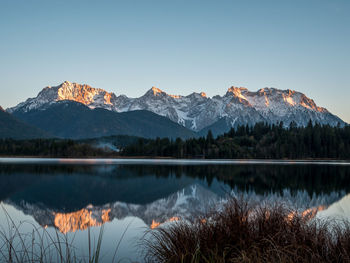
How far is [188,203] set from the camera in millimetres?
29375

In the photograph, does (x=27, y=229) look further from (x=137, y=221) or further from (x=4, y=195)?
(x=4, y=195)

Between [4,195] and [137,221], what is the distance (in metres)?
15.6

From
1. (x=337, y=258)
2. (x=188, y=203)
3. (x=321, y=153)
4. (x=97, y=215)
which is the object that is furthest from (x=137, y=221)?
(x=321, y=153)

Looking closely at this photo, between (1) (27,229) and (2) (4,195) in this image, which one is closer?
(1) (27,229)

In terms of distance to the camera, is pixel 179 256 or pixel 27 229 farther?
pixel 27 229

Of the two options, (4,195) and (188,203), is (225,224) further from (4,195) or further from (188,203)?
(4,195)

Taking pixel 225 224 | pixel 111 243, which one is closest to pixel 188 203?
pixel 111 243

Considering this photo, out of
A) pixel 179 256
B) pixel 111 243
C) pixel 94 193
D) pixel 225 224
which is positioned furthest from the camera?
pixel 94 193

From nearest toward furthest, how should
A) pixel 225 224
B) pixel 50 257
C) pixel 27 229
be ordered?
pixel 225 224
pixel 50 257
pixel 27 229

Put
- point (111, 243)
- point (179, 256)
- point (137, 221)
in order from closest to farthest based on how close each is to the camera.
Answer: point (179, 256) → point (111, 243) → point (137, 221)

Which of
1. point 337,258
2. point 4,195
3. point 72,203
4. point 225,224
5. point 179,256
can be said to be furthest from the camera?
point 4,195

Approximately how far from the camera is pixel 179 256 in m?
10.3

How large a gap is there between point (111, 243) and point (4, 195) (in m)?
19.1

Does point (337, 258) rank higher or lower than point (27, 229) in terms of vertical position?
higher
